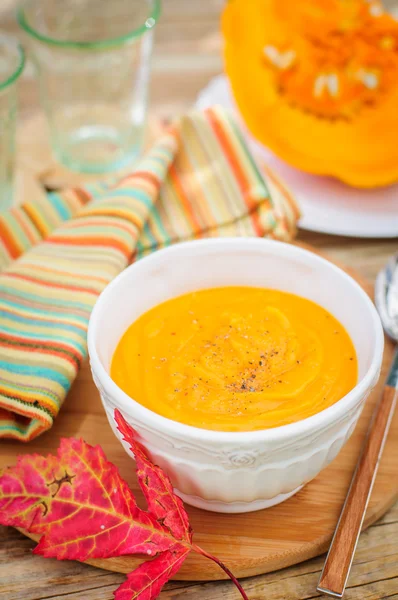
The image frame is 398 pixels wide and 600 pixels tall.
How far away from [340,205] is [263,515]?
0.67 m

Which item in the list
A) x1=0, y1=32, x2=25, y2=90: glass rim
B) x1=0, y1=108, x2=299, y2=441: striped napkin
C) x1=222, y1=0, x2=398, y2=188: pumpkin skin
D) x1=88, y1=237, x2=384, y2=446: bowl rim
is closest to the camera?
x1=88, y1=237, x2=384, y2=446: bowl rim

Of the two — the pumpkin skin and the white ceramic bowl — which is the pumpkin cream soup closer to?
the white ceramic bowl

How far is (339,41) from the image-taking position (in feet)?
4.59

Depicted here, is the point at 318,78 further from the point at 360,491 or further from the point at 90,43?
the point at 360,491

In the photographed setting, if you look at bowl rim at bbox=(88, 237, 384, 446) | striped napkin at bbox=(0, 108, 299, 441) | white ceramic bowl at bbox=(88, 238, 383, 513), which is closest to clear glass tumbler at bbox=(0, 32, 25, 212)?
striped napkin at bbox=(0, 108, 299, 441)

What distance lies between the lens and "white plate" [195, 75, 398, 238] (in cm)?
126

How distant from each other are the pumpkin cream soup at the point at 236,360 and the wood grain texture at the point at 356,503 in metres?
0.11

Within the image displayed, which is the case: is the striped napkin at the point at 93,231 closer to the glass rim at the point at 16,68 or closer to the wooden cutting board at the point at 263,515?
the wooden cutting board at the point at 263,515

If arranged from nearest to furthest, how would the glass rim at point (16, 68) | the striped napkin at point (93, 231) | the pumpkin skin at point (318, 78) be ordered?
the striped napkin at point (93, 231) < the glass rim at point (16, 68) < the pumpkin skin at point (318, 78)

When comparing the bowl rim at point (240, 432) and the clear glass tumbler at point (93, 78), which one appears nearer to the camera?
the bowl rim at point (240, 432)

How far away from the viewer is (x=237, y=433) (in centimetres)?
67

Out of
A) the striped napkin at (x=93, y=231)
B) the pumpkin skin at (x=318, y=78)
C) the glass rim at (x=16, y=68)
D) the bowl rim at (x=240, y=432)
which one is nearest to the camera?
the bowl rim at (x=240, y=432)

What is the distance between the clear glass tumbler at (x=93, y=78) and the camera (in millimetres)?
1383

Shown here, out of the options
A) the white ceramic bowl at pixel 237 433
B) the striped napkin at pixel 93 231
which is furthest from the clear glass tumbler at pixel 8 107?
the white ceramic bowl at pixel 237 433
